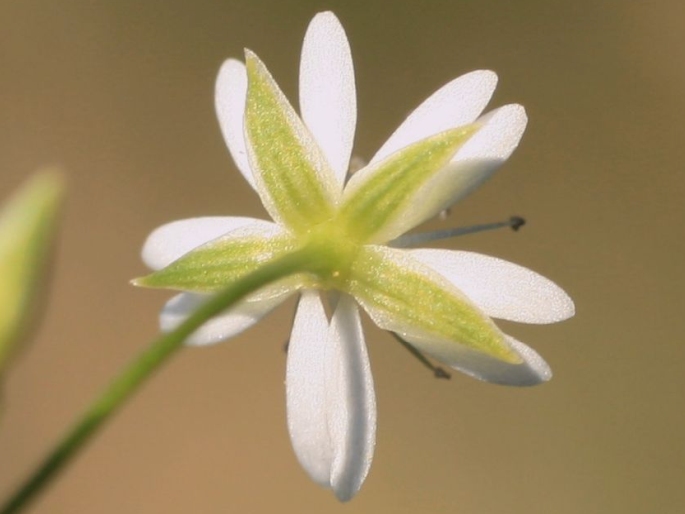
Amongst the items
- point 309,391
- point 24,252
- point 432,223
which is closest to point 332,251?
point 309,391

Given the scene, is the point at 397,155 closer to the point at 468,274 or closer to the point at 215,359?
the point at 468,274

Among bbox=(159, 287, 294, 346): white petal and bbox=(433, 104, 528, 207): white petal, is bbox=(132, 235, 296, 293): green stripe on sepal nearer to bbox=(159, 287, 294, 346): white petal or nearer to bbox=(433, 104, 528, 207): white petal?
bbox=(159, 287, 294, 346): white petal

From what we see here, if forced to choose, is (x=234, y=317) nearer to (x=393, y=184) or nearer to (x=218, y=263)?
(x=218, y=263)

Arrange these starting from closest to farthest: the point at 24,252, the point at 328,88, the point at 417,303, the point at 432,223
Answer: the point at 24,252 < the point at 417,303 < the point at 328,88 < the point at 432,223

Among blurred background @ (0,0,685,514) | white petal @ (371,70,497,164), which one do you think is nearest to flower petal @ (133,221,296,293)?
white petal @ (371,70,497,164)

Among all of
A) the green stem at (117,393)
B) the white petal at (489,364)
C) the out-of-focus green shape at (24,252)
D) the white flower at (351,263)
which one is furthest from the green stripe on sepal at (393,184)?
the out-of-focus green shape at (24,252)

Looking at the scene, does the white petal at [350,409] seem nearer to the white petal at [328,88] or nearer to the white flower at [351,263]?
the white flower at [351,263]
